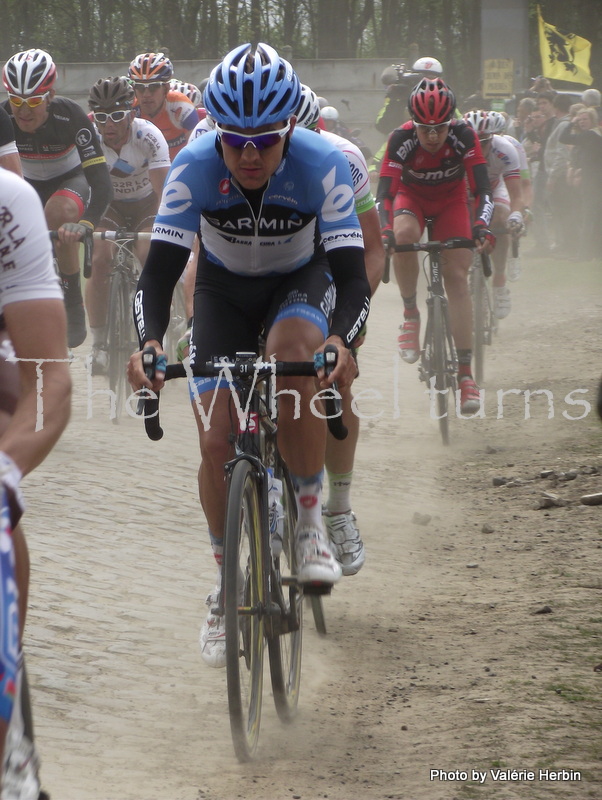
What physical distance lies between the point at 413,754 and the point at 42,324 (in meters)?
2.03

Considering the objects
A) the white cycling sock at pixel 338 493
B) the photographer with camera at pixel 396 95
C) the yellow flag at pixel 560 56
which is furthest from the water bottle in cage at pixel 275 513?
the yellow flag at pixel 560 56

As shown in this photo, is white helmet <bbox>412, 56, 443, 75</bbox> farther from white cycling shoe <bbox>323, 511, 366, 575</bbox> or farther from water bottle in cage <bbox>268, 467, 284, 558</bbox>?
water bottle in cage <bbox>268, 467, 284, 558</bbox>

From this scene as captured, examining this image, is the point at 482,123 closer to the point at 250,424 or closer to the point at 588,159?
the point at 250,424

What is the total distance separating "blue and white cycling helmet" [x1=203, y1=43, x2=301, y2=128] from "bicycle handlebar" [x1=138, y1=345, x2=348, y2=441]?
84 cm

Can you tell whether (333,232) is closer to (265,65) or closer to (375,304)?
(265,65)

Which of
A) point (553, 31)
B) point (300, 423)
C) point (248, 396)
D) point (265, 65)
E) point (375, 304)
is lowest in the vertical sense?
point (375, 304)

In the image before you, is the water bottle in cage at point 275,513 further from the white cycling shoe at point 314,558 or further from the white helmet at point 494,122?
the white helmet at point 494,122

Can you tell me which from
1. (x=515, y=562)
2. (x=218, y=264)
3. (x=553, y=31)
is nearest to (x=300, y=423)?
(x=218, y=264)

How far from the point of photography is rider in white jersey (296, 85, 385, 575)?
534 cm

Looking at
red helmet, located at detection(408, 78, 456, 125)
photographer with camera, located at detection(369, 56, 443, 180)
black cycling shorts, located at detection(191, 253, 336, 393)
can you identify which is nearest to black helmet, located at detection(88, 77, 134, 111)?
red helmet, located at detection(408, 78, 456, 125)

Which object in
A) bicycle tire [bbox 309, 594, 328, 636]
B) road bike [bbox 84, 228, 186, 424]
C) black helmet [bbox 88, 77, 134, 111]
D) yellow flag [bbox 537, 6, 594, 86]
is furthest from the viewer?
yellow flag [bbox 537, 6, 594, 86]

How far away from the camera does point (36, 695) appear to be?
169 inches

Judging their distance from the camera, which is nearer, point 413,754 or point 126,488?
point 413,754

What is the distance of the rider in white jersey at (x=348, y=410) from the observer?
17.5 ft
